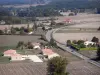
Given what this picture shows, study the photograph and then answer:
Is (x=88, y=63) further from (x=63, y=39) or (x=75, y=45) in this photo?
(x=63, y=39)

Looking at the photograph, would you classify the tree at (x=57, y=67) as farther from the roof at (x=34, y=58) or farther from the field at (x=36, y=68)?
the roof at (x=34, y=58)

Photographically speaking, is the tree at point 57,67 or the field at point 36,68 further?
the field at point 36,68

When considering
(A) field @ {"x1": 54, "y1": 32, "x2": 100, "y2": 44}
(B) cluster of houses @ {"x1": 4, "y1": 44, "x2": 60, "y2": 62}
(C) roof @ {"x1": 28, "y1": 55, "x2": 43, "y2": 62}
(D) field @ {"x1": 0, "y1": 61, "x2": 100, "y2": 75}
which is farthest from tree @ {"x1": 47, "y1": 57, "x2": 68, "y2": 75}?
(A) field @ {"x1": 54, "y1": 32, "x2": 100, "y2": 44}

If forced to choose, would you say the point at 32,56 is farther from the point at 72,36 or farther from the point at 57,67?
the point at 72,36

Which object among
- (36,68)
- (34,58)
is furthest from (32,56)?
(36,68)

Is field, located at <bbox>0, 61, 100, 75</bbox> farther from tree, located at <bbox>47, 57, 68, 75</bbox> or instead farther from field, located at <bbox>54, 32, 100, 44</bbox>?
field, located at <bbox>54, 32, 100, 44</bbox>

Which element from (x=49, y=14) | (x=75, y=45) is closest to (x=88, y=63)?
(x=75, y=45)

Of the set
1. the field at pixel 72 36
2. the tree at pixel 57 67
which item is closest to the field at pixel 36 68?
the tree at pixel 57 67

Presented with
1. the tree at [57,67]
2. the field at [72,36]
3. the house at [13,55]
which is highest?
the tree at [57,67]

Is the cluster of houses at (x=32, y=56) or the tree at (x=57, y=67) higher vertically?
the tree at (x=57, y=67)

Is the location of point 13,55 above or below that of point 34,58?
above

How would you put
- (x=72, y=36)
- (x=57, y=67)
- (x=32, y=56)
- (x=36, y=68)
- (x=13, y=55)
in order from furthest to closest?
(x=72, y=36), (x=32, y=56), (x=13, y=55), (x=36, y=68), (x=57, y=67)
